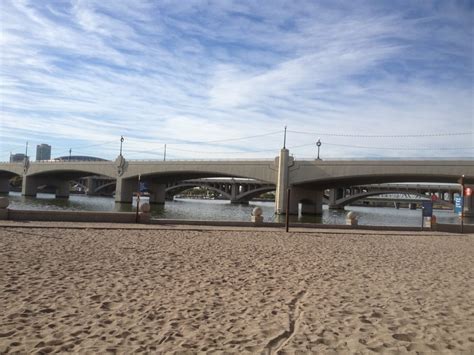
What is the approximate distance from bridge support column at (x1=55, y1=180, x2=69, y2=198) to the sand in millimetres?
95782

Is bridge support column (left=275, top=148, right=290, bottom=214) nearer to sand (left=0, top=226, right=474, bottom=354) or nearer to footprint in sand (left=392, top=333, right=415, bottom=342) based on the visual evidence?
sand (left=0, top=226, right=474, bottom=354)

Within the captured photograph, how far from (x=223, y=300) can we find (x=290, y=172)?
5575 centimetres

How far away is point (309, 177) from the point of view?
6228 cm

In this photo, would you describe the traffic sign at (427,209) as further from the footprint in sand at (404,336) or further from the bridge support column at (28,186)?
the bridge support column at (28,186)

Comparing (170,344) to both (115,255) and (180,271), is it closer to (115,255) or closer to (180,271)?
(180,271)

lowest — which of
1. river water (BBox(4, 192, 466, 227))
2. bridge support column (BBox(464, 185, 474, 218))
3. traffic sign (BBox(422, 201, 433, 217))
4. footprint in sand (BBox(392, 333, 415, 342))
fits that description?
footprint in sand (BBox(392, 333, 415, 342))

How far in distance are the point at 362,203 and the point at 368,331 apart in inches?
6327

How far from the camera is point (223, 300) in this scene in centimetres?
893

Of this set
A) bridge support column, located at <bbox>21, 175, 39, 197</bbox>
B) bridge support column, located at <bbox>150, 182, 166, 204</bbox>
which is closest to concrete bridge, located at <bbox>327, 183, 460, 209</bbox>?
bridge support column, located at <bbox>150, 182, 166, 204</bbox>

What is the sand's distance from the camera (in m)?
6.54

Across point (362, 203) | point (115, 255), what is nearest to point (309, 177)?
point (115, 255)

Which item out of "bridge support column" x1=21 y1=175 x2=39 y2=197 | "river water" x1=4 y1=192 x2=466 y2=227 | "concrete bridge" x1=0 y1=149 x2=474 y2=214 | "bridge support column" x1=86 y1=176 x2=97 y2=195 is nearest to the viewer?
"river water" x1=4 y1=192 x2=466 y2=227

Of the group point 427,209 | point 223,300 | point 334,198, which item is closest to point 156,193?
point 334,198

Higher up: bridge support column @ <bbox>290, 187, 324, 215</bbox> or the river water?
bridge support column @ <bbox>290, 187, 324, 215</bbox>
